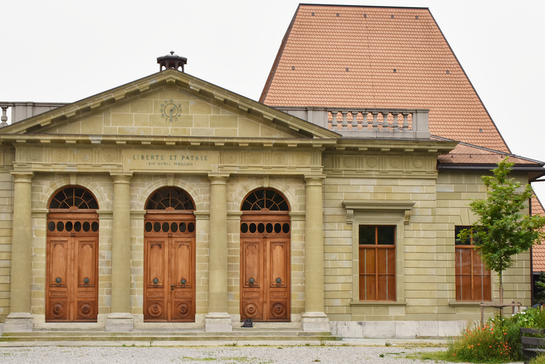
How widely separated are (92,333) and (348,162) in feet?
30.3

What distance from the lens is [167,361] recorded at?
646 inches

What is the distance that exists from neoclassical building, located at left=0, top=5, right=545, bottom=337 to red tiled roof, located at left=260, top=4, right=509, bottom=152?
3.65m

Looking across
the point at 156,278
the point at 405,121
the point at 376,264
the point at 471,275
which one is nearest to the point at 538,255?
the point at 471,275

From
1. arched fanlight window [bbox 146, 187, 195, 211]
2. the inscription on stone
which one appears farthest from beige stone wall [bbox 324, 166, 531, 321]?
arched fanlight window [bbox 146, 187, 195, 211]

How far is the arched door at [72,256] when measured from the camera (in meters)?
21.5

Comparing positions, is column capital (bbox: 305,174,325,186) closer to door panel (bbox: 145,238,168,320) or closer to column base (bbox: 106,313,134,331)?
door panel (bbox: 145,238,168,320)

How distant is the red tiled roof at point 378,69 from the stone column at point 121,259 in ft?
23.6

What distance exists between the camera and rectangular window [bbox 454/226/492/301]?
22750 millimetres

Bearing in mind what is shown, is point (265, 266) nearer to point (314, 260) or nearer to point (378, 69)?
point (314, 260)

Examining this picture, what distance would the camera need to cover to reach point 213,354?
58.1 ft

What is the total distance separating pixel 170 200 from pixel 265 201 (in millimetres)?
2936

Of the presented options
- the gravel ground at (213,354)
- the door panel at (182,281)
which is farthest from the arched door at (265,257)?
the gravel ground at (213,354)

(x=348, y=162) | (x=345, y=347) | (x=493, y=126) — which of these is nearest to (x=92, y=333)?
(x=345, y=347)

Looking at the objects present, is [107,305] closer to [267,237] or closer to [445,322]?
[267,237]
